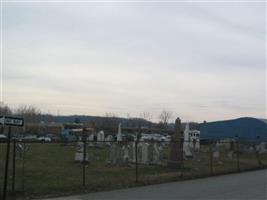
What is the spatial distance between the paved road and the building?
4776cm

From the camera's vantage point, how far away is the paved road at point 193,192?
44.6 ft

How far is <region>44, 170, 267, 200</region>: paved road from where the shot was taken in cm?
1359

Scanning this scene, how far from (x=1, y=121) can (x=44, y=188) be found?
4.08 meters

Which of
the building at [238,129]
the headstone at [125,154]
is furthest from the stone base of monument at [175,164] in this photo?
the building at [238,129]

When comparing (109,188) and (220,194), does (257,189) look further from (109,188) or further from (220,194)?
(109,188)

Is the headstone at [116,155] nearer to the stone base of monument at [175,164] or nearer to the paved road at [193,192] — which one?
the stone base of monument at [175,164]

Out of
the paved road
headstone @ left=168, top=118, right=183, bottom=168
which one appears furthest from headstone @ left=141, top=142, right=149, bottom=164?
the paved road

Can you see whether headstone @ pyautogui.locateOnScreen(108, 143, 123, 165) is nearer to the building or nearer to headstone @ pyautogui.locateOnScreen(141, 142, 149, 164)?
headstone @ pyautogui.locateOnScreen(141, 142, 149, 164)

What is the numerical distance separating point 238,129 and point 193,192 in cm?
5684

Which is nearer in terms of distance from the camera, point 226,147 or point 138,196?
point 138,196

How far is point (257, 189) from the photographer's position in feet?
50.7

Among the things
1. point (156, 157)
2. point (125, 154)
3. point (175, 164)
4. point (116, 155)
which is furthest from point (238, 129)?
point (175, 164)

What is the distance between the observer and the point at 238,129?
70.0 m

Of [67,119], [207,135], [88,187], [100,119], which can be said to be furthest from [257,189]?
[67,119]
